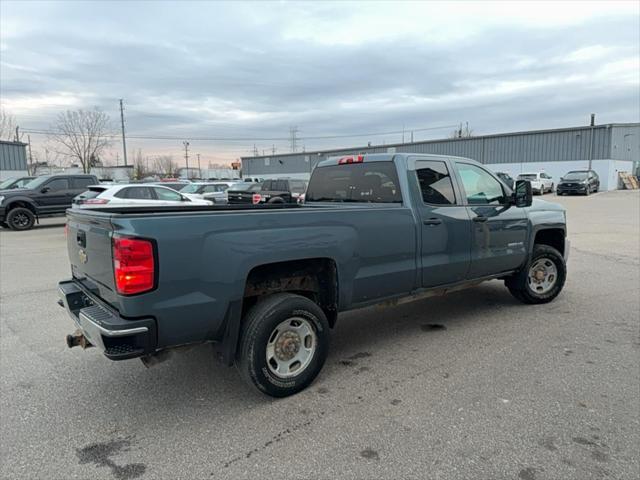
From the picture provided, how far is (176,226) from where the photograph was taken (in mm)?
2969

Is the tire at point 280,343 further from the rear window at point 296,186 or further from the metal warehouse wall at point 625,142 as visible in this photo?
the metal warehouse wall at point 625,142

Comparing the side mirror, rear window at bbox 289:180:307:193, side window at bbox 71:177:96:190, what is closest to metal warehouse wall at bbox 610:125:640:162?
rear window at bbox 289:180:307:193

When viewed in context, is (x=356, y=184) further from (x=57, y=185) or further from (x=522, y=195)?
(x=57, y=185)

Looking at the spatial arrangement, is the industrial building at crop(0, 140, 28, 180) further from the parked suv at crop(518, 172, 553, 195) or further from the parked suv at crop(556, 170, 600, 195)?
the parked suv at crop(556, 170, 600, 195)

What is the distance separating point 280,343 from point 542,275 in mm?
4070

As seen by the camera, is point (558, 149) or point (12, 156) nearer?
point (12, 156)

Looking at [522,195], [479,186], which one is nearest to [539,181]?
[522,195]

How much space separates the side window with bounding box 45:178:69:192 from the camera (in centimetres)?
1655

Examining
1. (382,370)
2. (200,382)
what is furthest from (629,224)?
(200,382)

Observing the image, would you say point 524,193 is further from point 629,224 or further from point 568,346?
point 629,224

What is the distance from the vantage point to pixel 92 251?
11.1 ft

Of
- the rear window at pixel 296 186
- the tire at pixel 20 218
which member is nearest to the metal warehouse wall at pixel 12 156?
the tire at pixel 20 218

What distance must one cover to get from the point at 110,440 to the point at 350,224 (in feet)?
7.63

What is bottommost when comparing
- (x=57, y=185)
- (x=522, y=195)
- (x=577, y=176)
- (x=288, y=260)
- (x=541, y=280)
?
(x=541, y=280)
